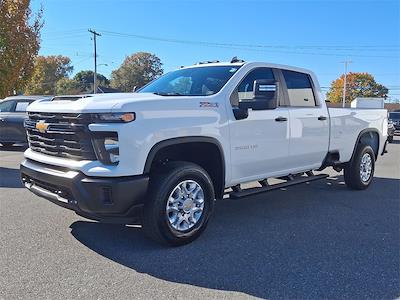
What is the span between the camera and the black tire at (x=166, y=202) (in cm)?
412

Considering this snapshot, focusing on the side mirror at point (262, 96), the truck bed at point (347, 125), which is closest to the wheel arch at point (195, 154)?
the side mirror at point (262, 96)

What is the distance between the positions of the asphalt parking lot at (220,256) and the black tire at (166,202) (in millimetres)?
125

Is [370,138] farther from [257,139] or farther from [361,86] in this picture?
[361,86]

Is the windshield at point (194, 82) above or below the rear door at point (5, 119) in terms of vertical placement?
above

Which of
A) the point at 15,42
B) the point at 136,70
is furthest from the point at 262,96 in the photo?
the point at 136,70

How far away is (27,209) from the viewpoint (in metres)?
5.76

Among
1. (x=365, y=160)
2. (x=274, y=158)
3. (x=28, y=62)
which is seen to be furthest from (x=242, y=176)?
(x=28, y=62)

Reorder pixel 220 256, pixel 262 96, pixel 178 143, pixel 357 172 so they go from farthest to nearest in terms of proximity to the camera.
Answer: pixel 357 172
pixel 262 96
pixel 178 143
pixel 220 256

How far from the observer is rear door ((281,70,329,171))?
19.1 feet

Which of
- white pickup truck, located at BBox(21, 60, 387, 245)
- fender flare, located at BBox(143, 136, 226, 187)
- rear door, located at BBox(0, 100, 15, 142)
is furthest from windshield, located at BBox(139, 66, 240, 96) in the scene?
rear door, located at BBox(0, 100, 15, 142)

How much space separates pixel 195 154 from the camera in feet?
16.0

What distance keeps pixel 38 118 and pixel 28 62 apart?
12.5 meters

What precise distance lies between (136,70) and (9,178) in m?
85.1

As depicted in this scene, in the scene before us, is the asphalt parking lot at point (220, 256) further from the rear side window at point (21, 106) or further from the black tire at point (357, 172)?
the rear side window at point (21, 106)
